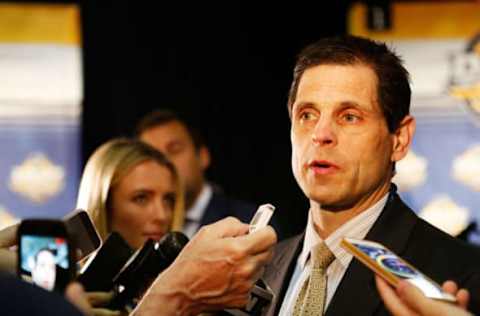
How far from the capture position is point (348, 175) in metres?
2.66

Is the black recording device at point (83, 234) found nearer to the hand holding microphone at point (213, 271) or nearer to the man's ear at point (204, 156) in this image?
the hand holding microphone at point (213, 271)

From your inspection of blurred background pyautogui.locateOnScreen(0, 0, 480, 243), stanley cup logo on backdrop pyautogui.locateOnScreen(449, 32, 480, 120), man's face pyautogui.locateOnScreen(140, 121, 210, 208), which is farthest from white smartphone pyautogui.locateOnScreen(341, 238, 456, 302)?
blurred background pyautogui.locateOnScreen(0, 0, 480, 243)

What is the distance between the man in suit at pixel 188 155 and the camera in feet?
17.5

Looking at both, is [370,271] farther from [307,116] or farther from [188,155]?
[188,155]

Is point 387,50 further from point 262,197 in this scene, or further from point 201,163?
point 262,197

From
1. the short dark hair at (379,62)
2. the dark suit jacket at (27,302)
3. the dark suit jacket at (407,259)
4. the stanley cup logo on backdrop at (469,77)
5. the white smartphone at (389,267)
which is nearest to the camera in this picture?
the dark suit jacket at (27,302)

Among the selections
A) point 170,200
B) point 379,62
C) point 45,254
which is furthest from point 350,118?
point 170,200

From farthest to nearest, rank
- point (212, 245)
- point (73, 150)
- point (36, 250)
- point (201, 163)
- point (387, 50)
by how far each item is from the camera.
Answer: point (73, 150) → point (201, 163) → point (387, 50) → point (212, 245) → point (36, 250)

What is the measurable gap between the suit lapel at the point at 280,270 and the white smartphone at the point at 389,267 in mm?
668

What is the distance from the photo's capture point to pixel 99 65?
5.92 metres

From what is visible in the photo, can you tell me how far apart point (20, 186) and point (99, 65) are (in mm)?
765

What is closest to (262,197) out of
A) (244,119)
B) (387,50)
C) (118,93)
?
(244,119)

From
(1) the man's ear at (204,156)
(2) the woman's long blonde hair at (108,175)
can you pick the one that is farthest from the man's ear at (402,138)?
(1) the man's ear at (204,156)

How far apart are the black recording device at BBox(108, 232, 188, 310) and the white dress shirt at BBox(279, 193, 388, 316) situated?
11.5 inches
